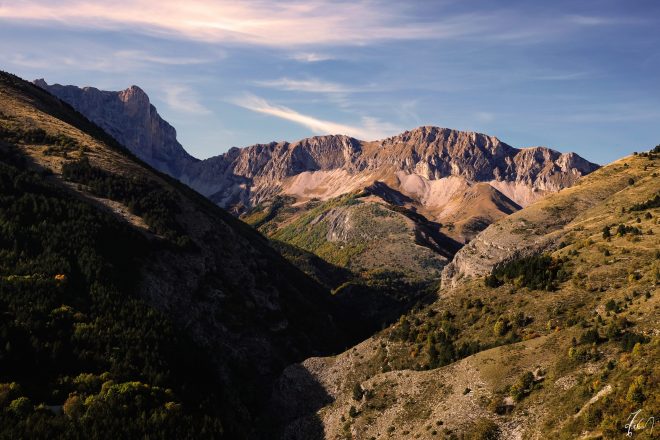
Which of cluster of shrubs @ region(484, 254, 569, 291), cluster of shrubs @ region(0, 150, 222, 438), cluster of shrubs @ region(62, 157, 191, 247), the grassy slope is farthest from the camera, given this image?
cluster of shrubs @ region(62, 157, 191, 247)

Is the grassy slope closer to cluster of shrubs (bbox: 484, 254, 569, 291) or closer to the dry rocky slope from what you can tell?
cluster of shrubs (bbox: 484, 254, 569, 291)

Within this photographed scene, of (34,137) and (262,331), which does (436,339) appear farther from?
(34,137)

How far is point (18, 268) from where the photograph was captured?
78125 mm

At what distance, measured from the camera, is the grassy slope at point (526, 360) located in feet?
172

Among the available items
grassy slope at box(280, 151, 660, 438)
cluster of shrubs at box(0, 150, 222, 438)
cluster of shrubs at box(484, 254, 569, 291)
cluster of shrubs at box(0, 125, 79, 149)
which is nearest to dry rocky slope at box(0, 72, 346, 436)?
cluster of shrubs at box(0, 125, 79, 149)

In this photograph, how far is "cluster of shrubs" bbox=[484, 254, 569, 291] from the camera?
86950mm

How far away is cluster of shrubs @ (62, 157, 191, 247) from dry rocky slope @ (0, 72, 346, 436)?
465 mm

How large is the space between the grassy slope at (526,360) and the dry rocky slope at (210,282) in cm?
1656

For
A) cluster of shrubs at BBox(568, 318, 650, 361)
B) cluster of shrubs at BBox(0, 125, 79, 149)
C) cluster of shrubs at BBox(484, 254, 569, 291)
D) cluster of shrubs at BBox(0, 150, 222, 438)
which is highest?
cluster of shrubs at BBox(0, 125, 79, 149)

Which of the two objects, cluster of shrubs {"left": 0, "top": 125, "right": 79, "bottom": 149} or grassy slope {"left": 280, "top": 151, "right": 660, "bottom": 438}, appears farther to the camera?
cluster of shrubs {"left": 0, "top": 125, "right": 79, "bottom": 149}

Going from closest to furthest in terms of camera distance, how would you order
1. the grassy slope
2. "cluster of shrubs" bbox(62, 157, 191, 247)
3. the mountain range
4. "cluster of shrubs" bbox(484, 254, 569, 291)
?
1. the grassy slope
2. the mountain range
3. "cluster of shrubs" bbox(484, 254, 569, 291)
4. "cluster of shrubs" bbox(62, 157, 191, 247)

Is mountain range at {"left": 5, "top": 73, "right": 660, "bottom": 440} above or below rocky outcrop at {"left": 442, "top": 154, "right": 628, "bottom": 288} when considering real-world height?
below

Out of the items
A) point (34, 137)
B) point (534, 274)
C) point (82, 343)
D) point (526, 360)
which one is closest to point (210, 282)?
point (82, 343)

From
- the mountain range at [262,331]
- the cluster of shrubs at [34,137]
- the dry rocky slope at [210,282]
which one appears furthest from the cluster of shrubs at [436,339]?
the cluster of shrubs at [34,137]
